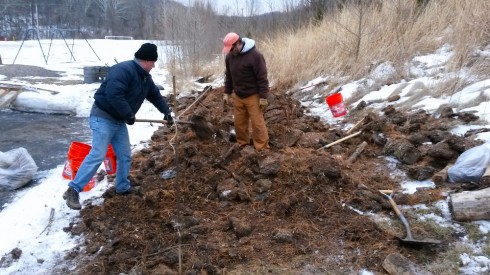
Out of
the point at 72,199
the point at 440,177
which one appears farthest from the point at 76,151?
the point at 440,177

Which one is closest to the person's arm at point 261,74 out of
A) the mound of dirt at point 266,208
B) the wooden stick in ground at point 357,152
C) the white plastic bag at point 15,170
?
the mound of dirt at point 266,208

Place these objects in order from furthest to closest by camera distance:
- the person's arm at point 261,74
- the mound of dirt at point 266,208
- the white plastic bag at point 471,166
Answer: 1. the person's arm at point 261,74
2. the white plastic bag at point 471,166
3. the mound of dirt at point 266,208

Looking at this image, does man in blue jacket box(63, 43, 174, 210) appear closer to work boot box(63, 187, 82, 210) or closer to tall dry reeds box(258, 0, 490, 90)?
work boot box(63, 187, 82, 210)

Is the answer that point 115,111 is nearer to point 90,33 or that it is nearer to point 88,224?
point 88,224

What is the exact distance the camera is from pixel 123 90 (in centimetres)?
409

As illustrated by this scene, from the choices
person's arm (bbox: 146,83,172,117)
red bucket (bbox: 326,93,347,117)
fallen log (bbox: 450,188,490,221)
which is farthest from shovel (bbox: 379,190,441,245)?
red bucket (bbox: 326,93,347,117)

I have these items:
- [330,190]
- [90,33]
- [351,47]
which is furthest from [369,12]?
[90,33]

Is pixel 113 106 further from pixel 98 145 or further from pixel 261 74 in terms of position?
pixel 261 74

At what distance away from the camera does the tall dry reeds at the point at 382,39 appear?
7.54 m

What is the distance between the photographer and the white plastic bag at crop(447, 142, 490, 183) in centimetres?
405

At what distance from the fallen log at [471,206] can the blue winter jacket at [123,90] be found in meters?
3.02

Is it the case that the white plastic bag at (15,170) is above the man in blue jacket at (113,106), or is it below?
below

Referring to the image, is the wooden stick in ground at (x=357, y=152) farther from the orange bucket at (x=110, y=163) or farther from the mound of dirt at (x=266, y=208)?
the orange bucket at (x=110, y=163)

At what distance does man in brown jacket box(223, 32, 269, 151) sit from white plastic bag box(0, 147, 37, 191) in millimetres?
2652
